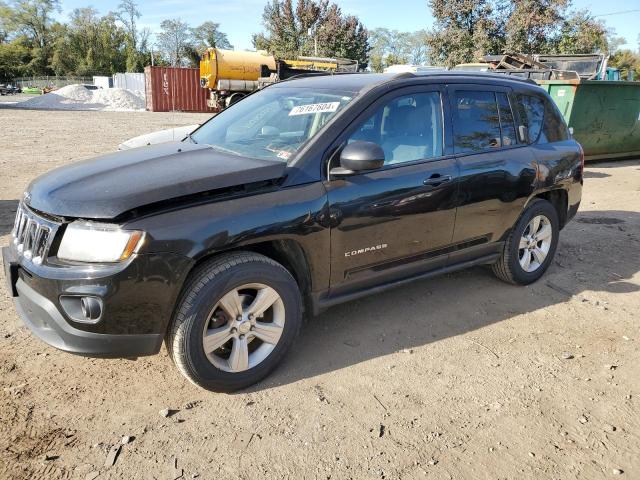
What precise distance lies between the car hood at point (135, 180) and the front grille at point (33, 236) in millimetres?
67

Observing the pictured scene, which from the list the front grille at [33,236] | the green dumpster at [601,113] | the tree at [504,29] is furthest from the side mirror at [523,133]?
the tree at [504,29]

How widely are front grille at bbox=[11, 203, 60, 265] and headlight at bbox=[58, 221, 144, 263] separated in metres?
0.11

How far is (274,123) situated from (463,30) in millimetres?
30753

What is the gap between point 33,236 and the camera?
2801mm

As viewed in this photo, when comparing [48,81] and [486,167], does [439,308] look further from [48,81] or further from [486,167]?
[48,81]

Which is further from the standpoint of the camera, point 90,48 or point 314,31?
point 90,48

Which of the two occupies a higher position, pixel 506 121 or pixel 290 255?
pixel 506 121

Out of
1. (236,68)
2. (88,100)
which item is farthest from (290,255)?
(88,100)

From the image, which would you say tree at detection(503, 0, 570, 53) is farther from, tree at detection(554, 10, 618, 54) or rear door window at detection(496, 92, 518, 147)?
rear door window at detection(496, 92, 518, 147)

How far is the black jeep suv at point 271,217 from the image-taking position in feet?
8.62

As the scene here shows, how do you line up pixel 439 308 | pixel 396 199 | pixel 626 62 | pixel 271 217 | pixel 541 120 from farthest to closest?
pixel 626 62
pixel 541 120
pixel 439 308
pixel 396 199
pixel 271 217

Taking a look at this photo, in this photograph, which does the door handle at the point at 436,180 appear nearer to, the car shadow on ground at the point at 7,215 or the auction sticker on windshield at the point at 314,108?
the auction sticker on windshield at the point at 314,108

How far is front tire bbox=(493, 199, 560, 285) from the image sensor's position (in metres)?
4.48

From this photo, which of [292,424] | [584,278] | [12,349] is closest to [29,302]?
[12,349]
